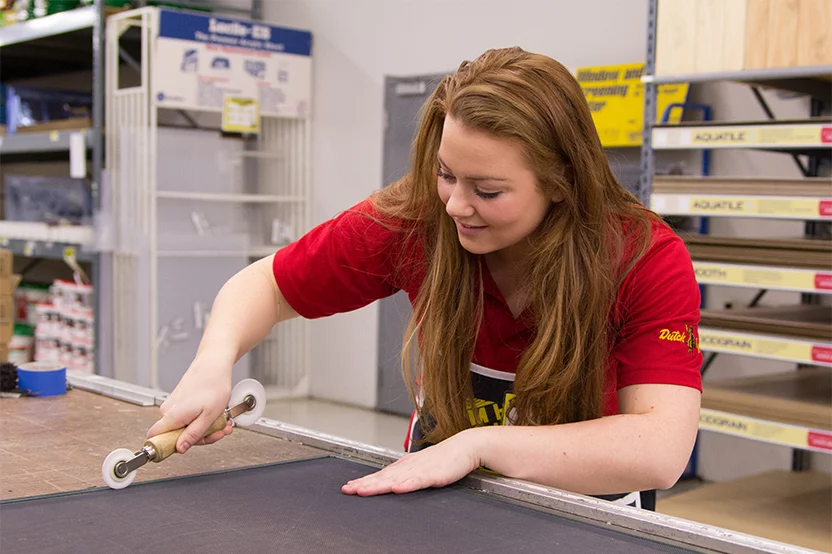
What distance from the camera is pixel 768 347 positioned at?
113 inches

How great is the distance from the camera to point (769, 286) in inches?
112

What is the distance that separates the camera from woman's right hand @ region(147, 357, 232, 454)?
1.40m

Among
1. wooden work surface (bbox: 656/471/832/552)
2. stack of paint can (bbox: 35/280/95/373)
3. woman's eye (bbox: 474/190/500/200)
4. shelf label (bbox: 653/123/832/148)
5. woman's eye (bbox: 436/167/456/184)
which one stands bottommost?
wooden work surface (bbox: 656/471/832/552)

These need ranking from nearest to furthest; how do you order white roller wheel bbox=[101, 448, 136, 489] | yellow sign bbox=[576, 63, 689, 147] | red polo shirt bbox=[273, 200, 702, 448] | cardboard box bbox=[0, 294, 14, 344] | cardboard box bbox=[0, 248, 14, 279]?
white roller wheel bbox=[101, 448, 136, 489]
red polo shirt bbox=[273, 200, 702, 448]
cardboard box bbox=[0, 294, 14, 344]
cardboard box bbox=[0, 248, 14, 279]
yellow sign bbox=[576, 63, 689, 147]

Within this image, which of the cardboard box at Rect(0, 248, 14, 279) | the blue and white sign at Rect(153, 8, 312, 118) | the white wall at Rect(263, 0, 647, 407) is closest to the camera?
the cardboard box at Rect(0, 248, 14, 279)

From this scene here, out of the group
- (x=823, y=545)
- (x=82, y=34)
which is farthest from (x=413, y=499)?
(x=82, y=34)

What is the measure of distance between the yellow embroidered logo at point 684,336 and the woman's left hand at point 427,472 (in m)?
0.31

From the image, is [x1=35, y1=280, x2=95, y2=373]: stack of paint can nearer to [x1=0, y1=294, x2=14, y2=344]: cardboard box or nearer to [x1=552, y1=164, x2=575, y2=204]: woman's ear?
[x1=0, y1=294, x2=14, y2=344]: cardboard box

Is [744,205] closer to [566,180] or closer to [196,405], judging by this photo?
[566,180]

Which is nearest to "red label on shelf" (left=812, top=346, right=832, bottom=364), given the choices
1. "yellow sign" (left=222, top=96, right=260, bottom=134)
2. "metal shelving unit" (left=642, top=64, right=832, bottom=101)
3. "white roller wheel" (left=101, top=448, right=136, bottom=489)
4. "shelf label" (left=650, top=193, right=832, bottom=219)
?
"shelf label" (left=650, top=193, right=832, bottom=219)

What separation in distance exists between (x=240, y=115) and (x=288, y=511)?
4.26 meters

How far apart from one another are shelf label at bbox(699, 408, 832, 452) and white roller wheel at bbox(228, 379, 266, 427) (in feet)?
5.90

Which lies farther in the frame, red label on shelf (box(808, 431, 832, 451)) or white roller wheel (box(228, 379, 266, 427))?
red label on shelf (box(808, 431, 832, 451))

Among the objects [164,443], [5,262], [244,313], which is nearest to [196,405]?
[164,443]
